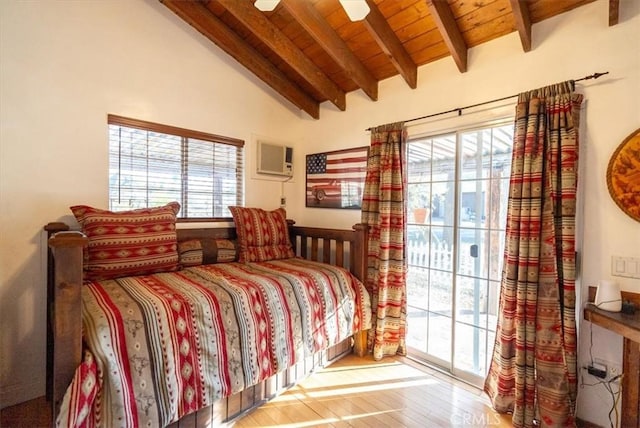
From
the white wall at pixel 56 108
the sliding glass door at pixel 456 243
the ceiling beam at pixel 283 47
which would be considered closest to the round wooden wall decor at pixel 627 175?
the sliding glass door at pixel 456 243

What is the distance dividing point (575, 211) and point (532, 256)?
0.32 m

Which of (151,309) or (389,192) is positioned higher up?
(389,192)

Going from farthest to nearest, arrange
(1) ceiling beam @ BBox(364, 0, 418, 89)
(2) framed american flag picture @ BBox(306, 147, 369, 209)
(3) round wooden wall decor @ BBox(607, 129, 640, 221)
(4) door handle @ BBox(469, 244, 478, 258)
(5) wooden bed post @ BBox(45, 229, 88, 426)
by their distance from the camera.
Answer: (2) framed american flag picture @ BBox(306, 147, 369, 209)
(4) door handle @ BBox(469, 244, 478, 258)
(1) ceiling beam @ BBox(364, 0, 418, 89)
(3) round wooden wall decor @ BBox(607, 129, 640, 221)
(5) wooden bed post @ BBox(45, 229, 88, 426)

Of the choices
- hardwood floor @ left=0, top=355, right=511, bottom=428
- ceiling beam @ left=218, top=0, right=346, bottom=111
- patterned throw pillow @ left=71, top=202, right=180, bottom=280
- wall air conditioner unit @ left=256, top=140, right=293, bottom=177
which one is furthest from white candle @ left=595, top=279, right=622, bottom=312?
wall air conditioner unit @ left=256, top=140, right=293, bottom=177

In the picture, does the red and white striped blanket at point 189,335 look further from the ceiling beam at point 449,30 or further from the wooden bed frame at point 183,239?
the ceiling beam at point 449,30

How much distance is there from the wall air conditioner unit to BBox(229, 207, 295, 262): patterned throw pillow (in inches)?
20.1

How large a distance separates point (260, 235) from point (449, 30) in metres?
2.03

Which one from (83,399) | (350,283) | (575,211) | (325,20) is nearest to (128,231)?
(83,399)

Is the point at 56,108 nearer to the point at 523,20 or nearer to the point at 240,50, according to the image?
the point at 240,50

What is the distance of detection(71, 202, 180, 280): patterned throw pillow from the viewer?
5.97 ft

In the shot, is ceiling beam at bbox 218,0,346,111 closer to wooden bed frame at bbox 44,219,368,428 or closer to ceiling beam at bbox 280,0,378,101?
ceiling beam at bbox 280,0,378,101

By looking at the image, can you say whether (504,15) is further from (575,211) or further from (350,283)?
(350,283)

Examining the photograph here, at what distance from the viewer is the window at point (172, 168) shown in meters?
2.29

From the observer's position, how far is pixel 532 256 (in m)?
1.70
